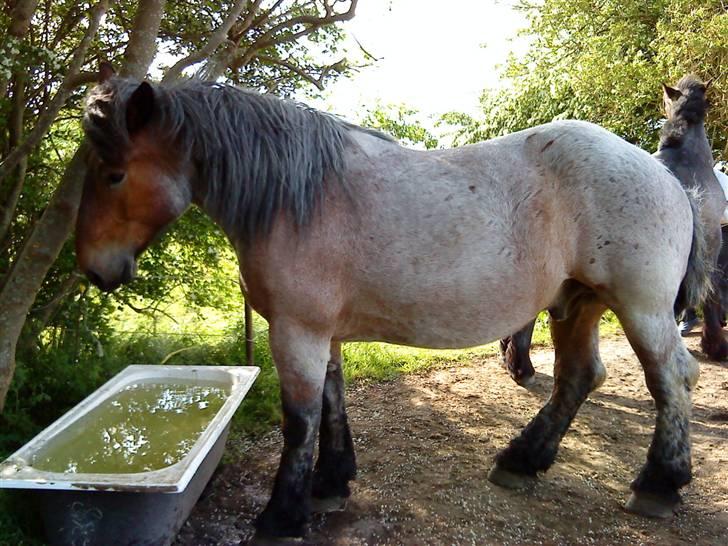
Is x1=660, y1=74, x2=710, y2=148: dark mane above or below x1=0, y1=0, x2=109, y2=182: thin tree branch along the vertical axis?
above

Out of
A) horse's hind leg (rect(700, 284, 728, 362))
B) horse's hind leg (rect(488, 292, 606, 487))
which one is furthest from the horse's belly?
horse's hind leg (rect(700, 284, 728, 362))

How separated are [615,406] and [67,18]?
16.0 ft

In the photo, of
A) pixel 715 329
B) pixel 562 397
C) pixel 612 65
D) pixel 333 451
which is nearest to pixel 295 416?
pixel 333 451

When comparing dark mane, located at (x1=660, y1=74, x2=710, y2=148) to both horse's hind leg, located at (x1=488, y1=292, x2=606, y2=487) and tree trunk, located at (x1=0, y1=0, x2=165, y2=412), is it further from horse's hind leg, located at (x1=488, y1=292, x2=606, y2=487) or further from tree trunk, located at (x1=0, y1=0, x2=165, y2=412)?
tree trunk, located at (x1=0, y1=0, x2=165, y2=412)

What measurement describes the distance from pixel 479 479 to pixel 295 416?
1.26 metres

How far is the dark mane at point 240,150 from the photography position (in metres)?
2.19

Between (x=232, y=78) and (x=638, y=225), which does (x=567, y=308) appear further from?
(x=232, y=78)

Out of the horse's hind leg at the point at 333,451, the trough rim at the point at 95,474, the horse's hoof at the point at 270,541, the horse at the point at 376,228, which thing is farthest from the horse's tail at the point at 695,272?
the trough rim at the point at 95,474

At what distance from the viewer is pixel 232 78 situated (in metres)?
4.39

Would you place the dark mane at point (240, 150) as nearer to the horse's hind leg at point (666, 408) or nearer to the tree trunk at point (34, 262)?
the tree trunk at point (34, 262)

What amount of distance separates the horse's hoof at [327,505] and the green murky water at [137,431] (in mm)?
673

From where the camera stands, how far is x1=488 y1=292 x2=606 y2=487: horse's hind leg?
2.97 metres

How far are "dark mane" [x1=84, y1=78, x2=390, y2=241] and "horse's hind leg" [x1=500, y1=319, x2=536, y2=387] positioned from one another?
2.73m

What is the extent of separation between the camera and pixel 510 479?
2.95 metres
